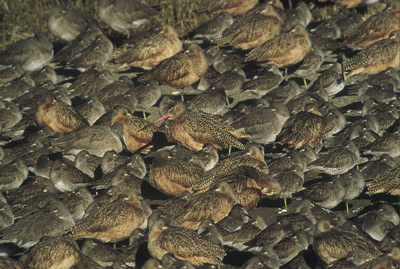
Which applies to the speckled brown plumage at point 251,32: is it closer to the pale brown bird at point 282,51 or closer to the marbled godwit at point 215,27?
the pale brown bird at point 282,51

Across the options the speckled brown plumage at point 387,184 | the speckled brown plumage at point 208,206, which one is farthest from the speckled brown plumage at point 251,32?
the speckled brown plumage at point 208,206

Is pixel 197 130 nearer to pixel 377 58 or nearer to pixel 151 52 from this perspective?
pixel 151 52

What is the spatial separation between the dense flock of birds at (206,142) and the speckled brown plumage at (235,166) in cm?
4

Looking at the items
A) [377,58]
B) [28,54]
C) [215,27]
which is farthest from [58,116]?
[377,58]

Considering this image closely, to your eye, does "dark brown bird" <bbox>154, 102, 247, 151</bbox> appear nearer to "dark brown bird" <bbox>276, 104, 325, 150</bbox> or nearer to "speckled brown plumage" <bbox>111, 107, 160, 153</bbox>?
"speckled brown plumage" <bbox>111, 107, 160, 153</bbox>

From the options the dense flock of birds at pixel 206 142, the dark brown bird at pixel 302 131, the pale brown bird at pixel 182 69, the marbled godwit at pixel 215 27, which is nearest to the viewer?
the dense flock of birds at pixel 206 142

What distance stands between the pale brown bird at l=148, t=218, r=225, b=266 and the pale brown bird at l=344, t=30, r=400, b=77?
26.4 ft

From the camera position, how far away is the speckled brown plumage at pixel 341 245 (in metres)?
11.9

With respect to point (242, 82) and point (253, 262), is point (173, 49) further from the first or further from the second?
point (253, 262)

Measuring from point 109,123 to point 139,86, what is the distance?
1.96 metres

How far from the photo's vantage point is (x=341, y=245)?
1202 centimetres

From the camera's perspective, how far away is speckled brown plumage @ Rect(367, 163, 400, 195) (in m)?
14.2

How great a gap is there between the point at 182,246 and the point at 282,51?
8224 mm

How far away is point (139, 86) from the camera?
19531 millimetres
